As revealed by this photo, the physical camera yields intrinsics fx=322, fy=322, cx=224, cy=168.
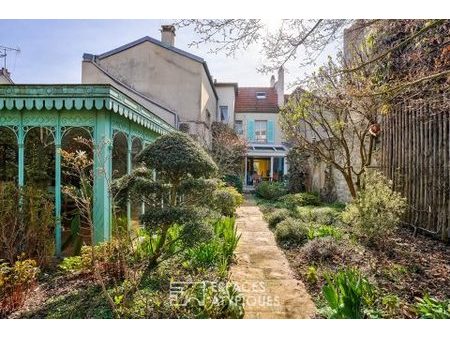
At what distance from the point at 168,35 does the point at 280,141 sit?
37.2 feet

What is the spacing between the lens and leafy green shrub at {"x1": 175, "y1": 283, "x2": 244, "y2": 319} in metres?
3.45

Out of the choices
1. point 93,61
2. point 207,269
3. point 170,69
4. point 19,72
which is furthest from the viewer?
point 170,69

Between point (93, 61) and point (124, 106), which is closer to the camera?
point (124, 106)

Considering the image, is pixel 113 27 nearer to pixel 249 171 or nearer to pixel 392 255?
pixel 392 255

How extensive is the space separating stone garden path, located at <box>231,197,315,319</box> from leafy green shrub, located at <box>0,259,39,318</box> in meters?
2.68

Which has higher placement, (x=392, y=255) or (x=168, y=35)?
(x=168, y=35)

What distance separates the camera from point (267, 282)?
4.68 metres

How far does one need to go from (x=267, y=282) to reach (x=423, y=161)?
5001mm

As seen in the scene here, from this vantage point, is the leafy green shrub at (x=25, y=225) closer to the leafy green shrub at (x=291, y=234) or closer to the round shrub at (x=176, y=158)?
the round shrub at (x=176, y=158)

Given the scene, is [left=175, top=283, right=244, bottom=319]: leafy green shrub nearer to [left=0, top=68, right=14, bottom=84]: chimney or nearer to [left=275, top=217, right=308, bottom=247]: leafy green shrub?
[left=275, top=217, right=308, bottom=247]: leafy green shrub

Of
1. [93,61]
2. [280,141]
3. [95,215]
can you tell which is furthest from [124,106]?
[280,141]

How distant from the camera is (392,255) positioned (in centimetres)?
558
